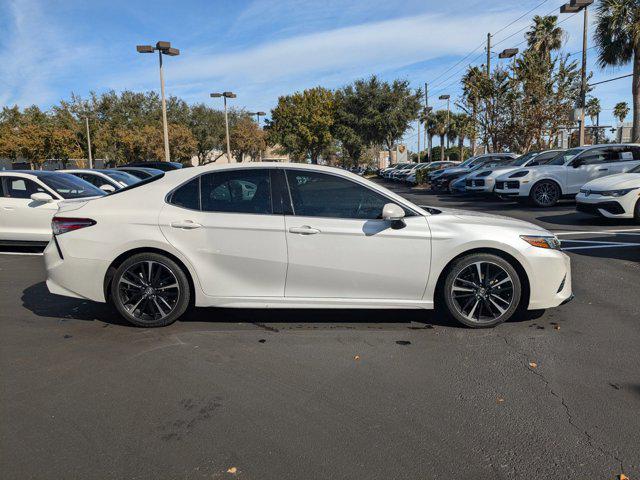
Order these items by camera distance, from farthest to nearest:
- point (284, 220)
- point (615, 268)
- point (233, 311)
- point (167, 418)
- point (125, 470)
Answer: point (615, 268), point (233, 311), point (284, 220), point (167, 418), point (125, 470)

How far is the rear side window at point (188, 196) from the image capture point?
16.3 ft

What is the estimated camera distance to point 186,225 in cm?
485

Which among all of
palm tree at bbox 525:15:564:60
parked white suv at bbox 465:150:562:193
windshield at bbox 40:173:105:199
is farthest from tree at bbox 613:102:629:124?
windshield at bbox 40:173:105:199

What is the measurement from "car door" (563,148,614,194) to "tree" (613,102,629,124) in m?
71.7

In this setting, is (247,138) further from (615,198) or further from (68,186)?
(615,198)

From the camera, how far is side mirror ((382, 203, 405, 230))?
4.61 meters

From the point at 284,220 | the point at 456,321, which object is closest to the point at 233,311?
the point at 284,220

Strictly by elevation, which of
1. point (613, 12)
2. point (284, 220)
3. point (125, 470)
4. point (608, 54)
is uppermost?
point (613, 12)

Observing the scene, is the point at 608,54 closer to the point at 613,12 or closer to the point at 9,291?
the point at 613,12

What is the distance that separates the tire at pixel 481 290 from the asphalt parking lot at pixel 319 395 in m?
0.16

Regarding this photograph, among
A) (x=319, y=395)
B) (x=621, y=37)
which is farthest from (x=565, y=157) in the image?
(x=621, y=37)

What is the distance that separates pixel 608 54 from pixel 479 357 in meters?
29.0

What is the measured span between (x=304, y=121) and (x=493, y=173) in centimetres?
3650

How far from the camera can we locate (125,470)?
2.76 metres
